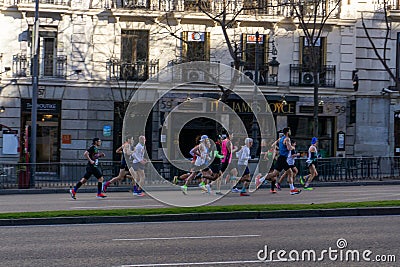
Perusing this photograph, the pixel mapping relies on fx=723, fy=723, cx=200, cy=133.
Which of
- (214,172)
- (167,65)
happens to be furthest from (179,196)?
(167,65)

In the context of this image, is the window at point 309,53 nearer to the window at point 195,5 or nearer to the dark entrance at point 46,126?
the window at point 195,5

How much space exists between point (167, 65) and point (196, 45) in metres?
1.74

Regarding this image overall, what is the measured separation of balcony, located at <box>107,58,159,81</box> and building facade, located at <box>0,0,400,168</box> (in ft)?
0.16

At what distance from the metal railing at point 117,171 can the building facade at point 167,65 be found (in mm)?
4469

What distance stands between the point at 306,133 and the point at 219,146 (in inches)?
458

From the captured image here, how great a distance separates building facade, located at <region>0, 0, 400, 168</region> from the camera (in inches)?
1344

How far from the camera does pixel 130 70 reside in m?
35.0

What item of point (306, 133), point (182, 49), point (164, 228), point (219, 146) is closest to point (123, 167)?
point (219, 146)

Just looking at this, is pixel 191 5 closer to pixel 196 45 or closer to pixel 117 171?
pixel 196 45

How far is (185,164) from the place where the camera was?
66.2 ft

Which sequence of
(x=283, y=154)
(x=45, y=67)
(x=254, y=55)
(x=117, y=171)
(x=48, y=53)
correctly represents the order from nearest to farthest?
(x=283, y=154), (x=117, y=171), (x=45, y=67), (x=48, y=53), (x=254, y=55)

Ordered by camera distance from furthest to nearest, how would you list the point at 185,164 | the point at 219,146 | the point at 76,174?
the point at 76,174 < the point at 219,146 < the point at 185,164

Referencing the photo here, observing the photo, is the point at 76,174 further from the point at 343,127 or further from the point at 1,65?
the point at 343,127

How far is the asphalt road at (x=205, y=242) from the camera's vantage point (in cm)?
1030
